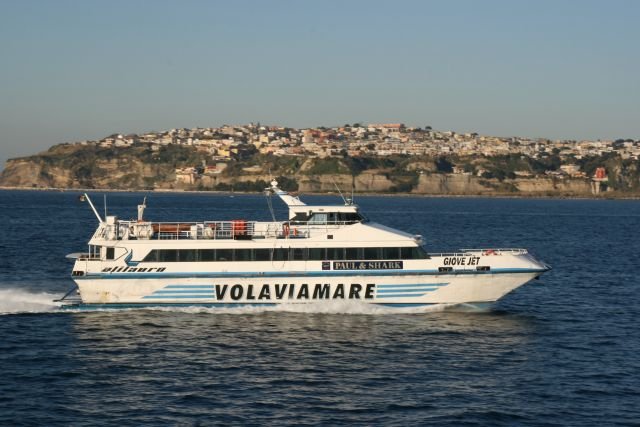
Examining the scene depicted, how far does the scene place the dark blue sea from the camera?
20219 mm

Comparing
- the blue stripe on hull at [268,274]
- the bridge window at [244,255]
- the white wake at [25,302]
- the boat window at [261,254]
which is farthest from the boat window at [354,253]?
the white wake at [25,302]

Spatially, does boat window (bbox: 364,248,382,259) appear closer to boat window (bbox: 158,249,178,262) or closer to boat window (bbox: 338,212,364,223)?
boat window (bbox: 338,212,364,223)

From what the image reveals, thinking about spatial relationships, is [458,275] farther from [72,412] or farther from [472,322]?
[72,412]

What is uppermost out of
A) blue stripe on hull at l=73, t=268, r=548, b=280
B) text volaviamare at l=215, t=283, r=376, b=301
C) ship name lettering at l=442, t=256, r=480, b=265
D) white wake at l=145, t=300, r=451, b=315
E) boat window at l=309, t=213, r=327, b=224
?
boat window at l=309, t=213, r=327, b=224

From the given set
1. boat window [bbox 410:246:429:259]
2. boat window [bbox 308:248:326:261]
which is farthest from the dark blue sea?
boat window [bbox 410:246:429:259]

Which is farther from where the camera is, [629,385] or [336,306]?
Answer: [336,306]

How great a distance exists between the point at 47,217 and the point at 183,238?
6697 cm

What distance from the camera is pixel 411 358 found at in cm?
2491

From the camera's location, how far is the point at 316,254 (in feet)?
100

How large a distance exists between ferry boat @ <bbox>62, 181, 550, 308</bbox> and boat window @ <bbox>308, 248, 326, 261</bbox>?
4 cm

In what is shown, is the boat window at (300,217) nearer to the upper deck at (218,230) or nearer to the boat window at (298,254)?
the upper deck at (218,230)

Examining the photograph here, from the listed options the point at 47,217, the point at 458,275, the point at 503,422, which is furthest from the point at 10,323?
the point at 47,217

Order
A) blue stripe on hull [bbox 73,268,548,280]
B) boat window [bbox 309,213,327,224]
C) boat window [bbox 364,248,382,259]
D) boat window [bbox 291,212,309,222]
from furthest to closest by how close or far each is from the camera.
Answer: boat window [bbox 291,212,309,222], boat window [bbox 309,213,327,224], boat window [bbox 364,248,382,259], blue stripe on hull [bbox 73,268,548,280]

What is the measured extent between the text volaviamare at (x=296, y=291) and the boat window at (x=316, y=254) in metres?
0.94
